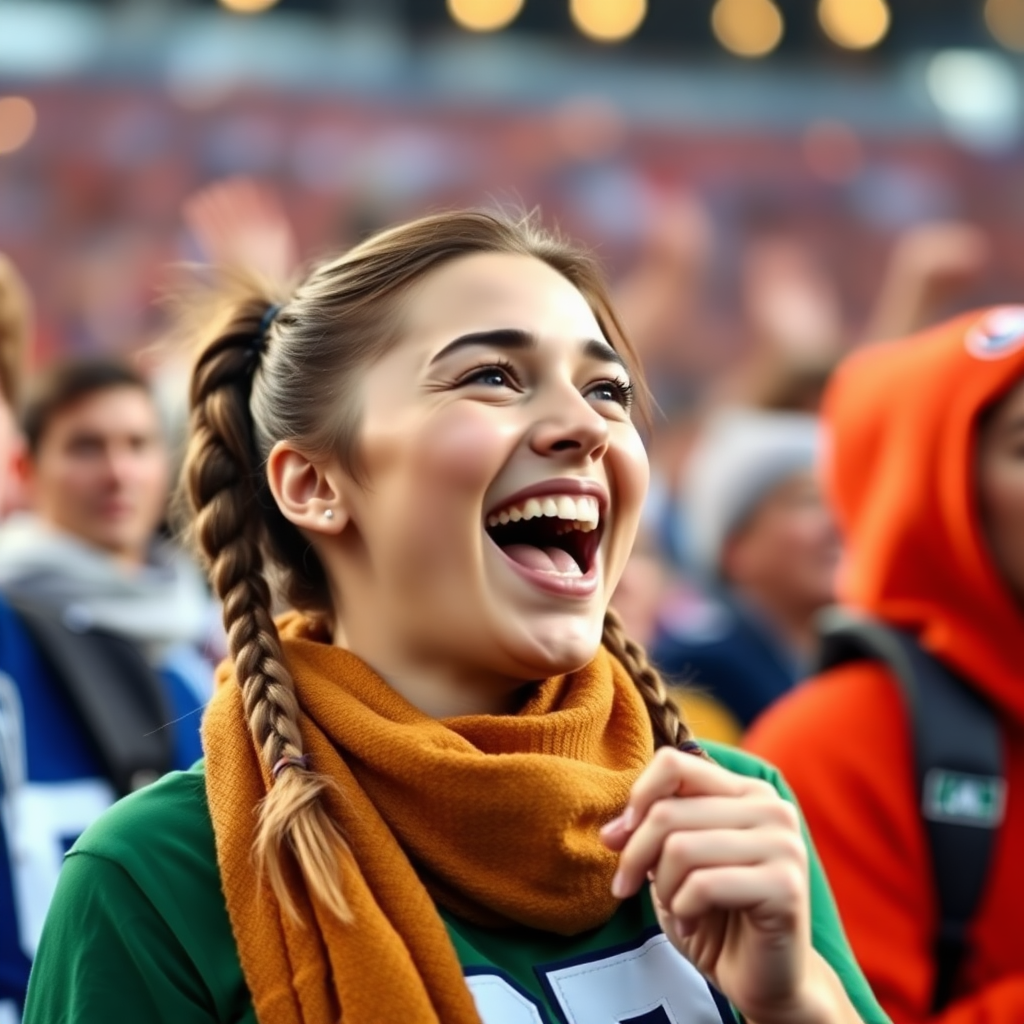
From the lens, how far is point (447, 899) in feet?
5.65

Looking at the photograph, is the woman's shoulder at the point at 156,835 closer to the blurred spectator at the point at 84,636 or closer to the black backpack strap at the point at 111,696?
the blurred spectator at the point at 84,636

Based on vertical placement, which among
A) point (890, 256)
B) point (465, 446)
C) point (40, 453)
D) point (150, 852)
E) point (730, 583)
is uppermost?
point (465, 446)

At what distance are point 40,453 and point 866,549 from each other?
2.14 m

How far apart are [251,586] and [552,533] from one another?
0.34 meters

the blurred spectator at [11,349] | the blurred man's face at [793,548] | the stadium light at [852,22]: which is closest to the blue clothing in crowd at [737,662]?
the blurred man's face at [793,548]

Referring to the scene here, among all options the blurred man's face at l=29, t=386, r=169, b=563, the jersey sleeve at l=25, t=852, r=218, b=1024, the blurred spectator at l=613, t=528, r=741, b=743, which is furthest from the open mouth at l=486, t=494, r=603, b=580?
the blurred man's face at l=29, t=386, r=169, b=563

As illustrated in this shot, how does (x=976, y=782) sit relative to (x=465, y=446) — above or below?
below

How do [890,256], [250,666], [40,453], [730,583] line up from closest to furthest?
[250,666], [40,453], [730,583], [890,256]

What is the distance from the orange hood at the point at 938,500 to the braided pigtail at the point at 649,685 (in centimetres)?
86

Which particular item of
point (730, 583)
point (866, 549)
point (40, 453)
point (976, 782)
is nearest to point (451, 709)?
point (976, 782)

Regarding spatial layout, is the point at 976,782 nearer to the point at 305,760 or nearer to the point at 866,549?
the point at 866,549

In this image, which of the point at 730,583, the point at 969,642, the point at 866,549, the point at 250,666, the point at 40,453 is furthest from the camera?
the point at 730,583

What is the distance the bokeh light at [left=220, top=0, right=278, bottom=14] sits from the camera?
611 inches

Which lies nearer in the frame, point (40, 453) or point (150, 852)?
point (150, 852)
